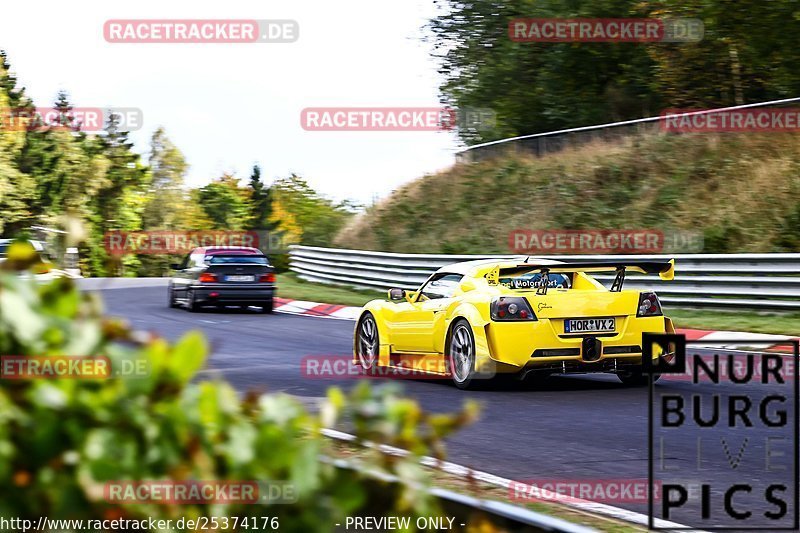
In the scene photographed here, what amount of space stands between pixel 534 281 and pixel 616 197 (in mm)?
17734

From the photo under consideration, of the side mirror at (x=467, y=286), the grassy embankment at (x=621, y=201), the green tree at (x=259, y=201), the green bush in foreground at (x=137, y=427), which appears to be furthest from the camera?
the green tree at (x=259, y=201)

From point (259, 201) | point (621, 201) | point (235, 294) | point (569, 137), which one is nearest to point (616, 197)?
point (621, 201)

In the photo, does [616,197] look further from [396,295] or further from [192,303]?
[396,295]

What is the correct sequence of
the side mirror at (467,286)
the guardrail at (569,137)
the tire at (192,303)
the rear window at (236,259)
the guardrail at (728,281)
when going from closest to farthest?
the side mirror at (467,286) < the guardrail at (728,281) < the tire at (192,303) < the rear window at (236,259) < the guardrail at (569,137)

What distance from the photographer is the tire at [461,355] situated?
35.7ft

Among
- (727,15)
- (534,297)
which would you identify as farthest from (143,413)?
(727,15)

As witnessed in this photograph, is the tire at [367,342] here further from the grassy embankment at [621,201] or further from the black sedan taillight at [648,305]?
the grassy embankment at [621,201]

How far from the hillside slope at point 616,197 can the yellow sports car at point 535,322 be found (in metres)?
11.6

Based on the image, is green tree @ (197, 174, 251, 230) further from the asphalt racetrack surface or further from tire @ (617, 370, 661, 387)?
tire @ (617, 370, 661, 387)

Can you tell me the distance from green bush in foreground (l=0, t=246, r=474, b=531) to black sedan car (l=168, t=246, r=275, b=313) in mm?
22929

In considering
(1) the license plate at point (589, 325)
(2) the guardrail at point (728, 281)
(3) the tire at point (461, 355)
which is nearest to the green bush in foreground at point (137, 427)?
(1) the license plate at point (589, 325)

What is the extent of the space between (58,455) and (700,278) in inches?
736

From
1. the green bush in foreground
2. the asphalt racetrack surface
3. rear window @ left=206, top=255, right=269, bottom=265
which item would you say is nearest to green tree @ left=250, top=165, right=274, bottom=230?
rear window @ left=206, top=255, right=269, bottom=265

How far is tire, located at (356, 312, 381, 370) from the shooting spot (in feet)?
41.3
